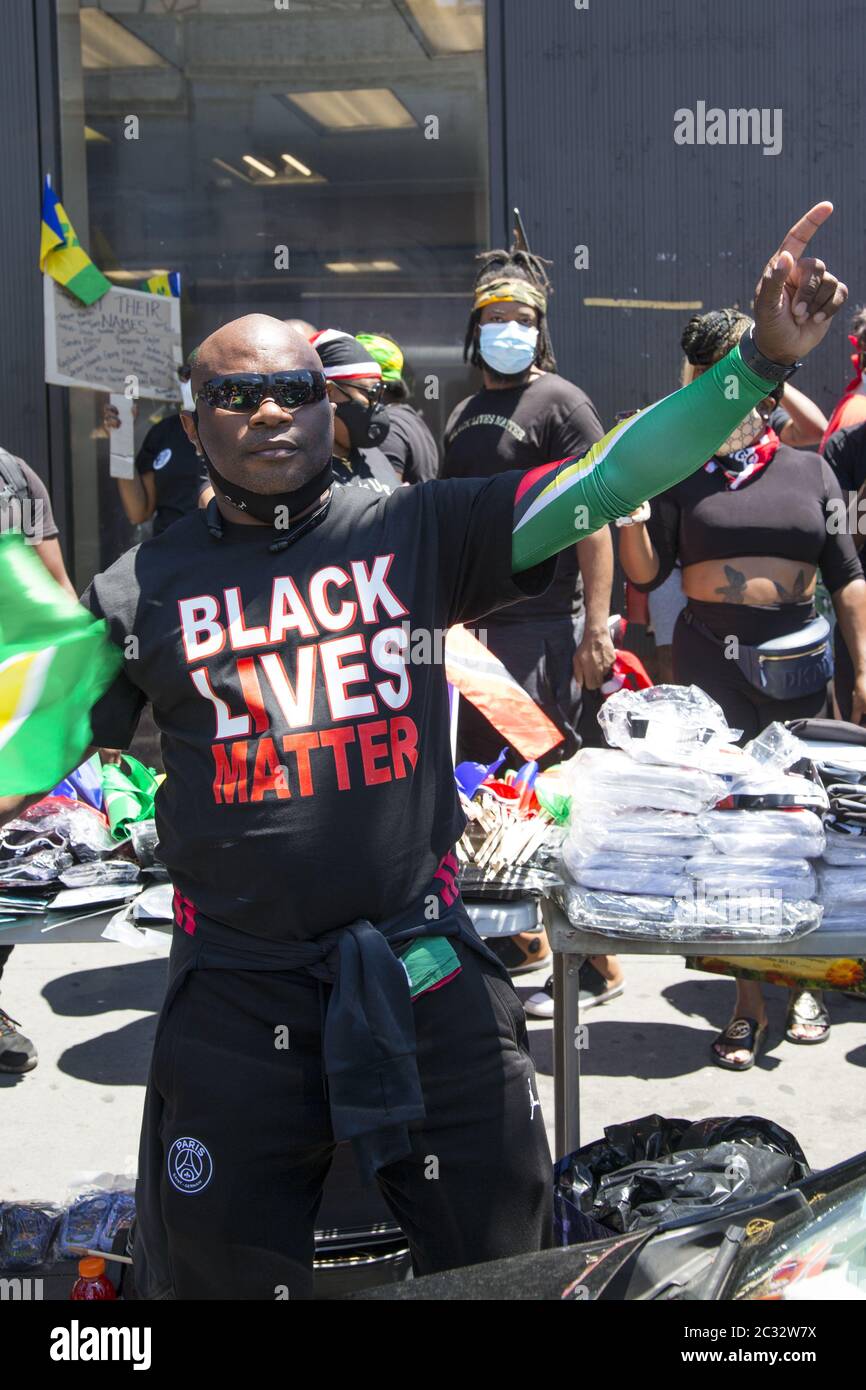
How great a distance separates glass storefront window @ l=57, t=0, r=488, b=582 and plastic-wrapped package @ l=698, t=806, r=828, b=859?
450cm

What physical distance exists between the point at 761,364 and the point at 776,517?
2213 millimetres

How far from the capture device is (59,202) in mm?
7066

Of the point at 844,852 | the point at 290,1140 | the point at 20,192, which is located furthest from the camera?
the point at 20,192

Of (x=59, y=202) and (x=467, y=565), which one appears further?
(x=59, y=202)

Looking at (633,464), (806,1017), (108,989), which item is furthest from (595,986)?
(633,464)

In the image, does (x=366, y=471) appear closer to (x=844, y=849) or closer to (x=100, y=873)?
(x=100, y=873)

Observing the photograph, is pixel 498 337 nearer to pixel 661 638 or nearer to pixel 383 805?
pixel 661 638

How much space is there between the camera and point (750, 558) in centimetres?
420

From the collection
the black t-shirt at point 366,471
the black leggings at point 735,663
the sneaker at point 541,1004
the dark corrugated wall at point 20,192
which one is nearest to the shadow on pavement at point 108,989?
the sneaker at point 541,1004

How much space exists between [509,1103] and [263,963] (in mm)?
446

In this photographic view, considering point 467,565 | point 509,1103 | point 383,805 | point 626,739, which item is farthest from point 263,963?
point 626,739

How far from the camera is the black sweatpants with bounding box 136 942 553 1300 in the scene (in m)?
2.07

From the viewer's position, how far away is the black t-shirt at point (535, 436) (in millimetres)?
4777

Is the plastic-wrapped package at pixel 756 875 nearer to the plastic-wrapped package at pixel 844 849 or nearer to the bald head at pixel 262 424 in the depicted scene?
the plastic-wrapped package at pixel 844 849
